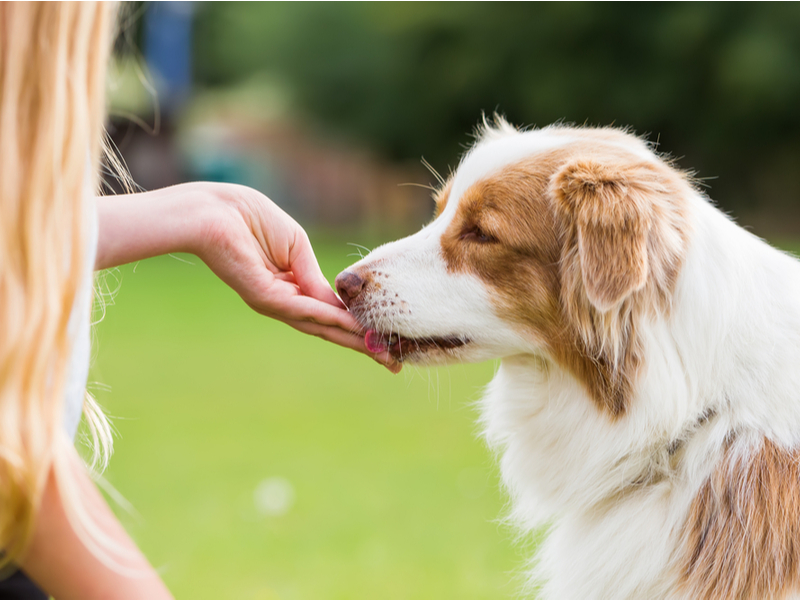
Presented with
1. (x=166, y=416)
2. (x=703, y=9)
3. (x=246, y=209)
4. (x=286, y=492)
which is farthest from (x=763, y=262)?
(x=703, y=9)

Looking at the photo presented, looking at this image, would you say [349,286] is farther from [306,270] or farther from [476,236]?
[476,236]

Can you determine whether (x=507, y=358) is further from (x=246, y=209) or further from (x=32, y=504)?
(x=32, y=504)

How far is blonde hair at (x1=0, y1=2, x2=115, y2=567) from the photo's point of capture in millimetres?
1248

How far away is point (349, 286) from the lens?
2.61m

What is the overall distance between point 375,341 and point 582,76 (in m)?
23.0

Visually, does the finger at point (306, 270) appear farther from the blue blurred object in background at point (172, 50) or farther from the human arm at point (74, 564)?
the blue blurred object in background at point (172, 50)

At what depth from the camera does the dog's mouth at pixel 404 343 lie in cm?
258

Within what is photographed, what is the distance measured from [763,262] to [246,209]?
1.44m

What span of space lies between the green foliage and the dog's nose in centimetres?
2156

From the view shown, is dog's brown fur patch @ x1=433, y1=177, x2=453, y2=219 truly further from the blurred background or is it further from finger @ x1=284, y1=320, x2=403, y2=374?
the blurred background

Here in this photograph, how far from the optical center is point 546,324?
98.5 inches

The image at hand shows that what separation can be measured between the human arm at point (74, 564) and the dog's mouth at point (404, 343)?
4.24 ft

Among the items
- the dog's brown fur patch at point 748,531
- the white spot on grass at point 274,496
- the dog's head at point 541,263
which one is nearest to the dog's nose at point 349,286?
→ the dog's head at point 541,263

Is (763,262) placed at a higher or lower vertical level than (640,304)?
higher
